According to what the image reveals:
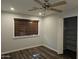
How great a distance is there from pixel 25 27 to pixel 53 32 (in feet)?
6.41

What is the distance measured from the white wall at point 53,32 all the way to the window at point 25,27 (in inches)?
31.7

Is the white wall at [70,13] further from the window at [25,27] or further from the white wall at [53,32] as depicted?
the window at [25,27]

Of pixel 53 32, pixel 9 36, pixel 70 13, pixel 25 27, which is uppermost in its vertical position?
pixel 70 13

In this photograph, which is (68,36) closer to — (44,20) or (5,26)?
(44,20)

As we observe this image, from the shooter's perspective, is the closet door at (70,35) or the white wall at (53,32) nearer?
the white wall at (53,32)

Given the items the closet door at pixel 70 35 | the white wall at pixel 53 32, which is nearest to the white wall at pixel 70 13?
the white wall at pixel 53 32

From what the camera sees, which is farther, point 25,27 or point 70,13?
point 25,27

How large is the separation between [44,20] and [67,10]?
2284 mm

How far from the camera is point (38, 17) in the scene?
5.63 metres

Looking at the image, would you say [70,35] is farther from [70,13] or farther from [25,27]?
[25,27]

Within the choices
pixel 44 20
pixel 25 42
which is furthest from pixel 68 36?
pixel 25 42

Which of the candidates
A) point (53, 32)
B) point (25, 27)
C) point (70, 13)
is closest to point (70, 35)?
point (53, 32)

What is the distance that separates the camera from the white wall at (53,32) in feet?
13.3

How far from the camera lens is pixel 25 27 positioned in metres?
5.10
